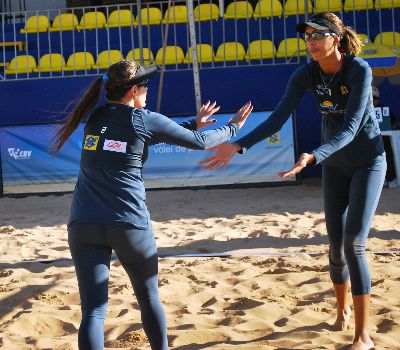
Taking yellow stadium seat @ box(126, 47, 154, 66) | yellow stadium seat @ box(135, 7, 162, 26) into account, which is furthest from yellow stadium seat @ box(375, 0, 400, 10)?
yellow stadium seat @ box(126, 47, 154, 66)

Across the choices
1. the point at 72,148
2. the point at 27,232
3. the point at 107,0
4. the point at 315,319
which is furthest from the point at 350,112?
the point at 107,0

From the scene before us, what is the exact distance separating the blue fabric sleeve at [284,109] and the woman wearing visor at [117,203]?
557 mm

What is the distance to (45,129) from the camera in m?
12.1

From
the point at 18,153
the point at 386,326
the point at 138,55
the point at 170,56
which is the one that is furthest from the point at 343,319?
the point at 138,55

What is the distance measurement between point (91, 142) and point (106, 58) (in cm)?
1047

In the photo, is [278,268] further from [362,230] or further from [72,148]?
[72,148]

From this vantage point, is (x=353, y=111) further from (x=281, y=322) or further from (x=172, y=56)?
(x=172, y=56)

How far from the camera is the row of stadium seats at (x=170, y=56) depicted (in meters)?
13.3

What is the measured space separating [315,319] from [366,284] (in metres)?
0.70

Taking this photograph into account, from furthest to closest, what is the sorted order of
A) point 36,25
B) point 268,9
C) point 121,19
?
point 36,25 → point 121,19 → point 268,9

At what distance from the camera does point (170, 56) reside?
13688 mm

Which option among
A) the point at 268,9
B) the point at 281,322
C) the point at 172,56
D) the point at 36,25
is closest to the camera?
the point at 281,322

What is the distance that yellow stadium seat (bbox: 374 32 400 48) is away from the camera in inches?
515

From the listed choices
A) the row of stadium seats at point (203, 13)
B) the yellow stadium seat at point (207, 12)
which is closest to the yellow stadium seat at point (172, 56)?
the row of stadium seats at point (203, 13)
